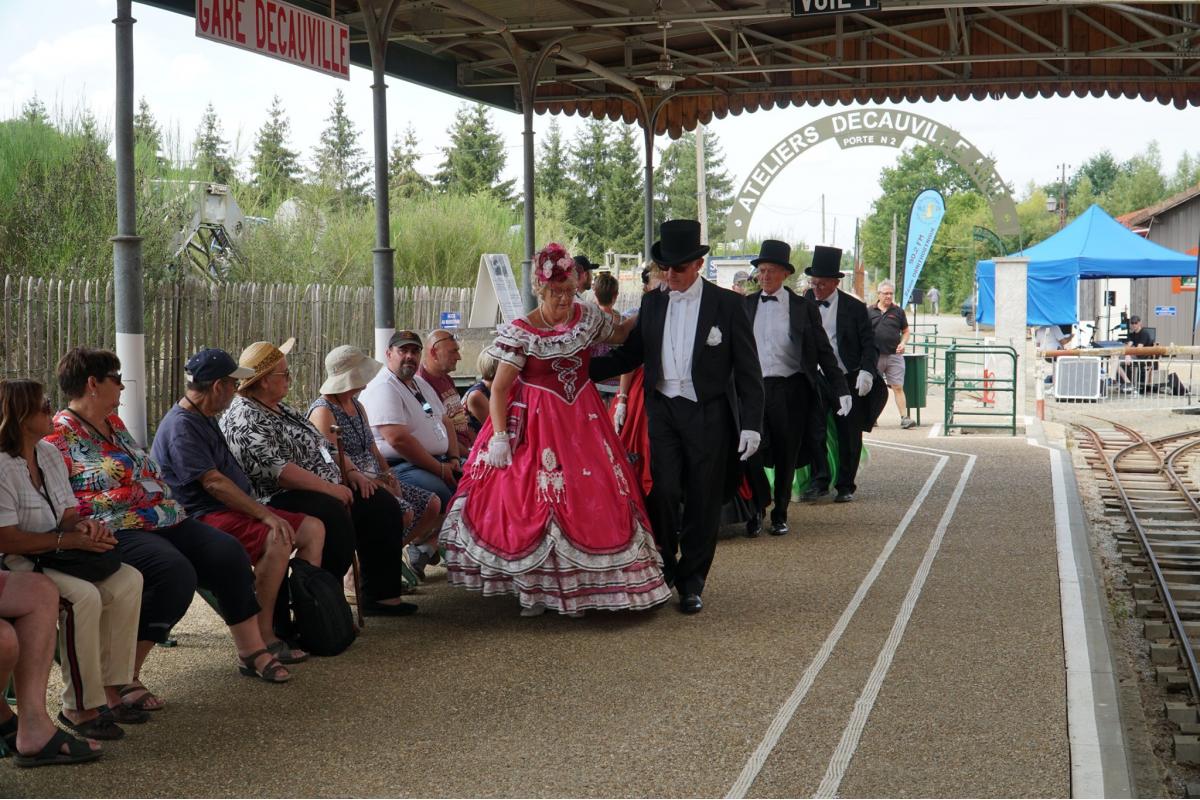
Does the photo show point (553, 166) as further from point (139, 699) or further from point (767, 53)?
point (139, 699)

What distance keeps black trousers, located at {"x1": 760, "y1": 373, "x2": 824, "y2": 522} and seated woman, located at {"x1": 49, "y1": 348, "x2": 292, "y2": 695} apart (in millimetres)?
4829

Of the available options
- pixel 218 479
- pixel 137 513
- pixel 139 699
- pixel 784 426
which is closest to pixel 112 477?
pixel 137 513

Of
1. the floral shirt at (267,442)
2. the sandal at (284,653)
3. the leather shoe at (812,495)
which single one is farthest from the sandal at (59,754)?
the leather shoe at (812,495)

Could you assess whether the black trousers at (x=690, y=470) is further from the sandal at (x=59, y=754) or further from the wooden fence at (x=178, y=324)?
the wooden fence at (x=178, y=324)

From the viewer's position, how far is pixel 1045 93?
14.6 m

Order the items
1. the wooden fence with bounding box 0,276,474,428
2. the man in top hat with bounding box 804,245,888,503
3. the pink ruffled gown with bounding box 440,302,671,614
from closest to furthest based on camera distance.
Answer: the pink ruffled gown with bounding box 440,302,671,614 < the wooden fence with bounding box 0,276,474,428 < the man in top hat with bounding box 804,245,888,503

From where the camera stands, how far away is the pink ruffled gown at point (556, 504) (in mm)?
6301

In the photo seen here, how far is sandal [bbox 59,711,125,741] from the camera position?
464 cm

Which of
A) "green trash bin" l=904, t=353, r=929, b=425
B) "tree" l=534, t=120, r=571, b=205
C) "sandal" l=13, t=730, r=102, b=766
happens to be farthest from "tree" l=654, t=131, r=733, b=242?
"sandal" l=13, t=730, r=102, b=766

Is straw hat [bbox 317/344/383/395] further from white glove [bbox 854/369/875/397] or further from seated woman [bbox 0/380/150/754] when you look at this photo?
white glove [bbox 854/369/875/397]

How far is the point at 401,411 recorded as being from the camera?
7.14 m

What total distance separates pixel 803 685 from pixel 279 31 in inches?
219

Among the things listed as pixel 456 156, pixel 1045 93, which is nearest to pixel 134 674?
pixel 1045 93

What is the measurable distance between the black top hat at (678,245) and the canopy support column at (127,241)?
2.73m
